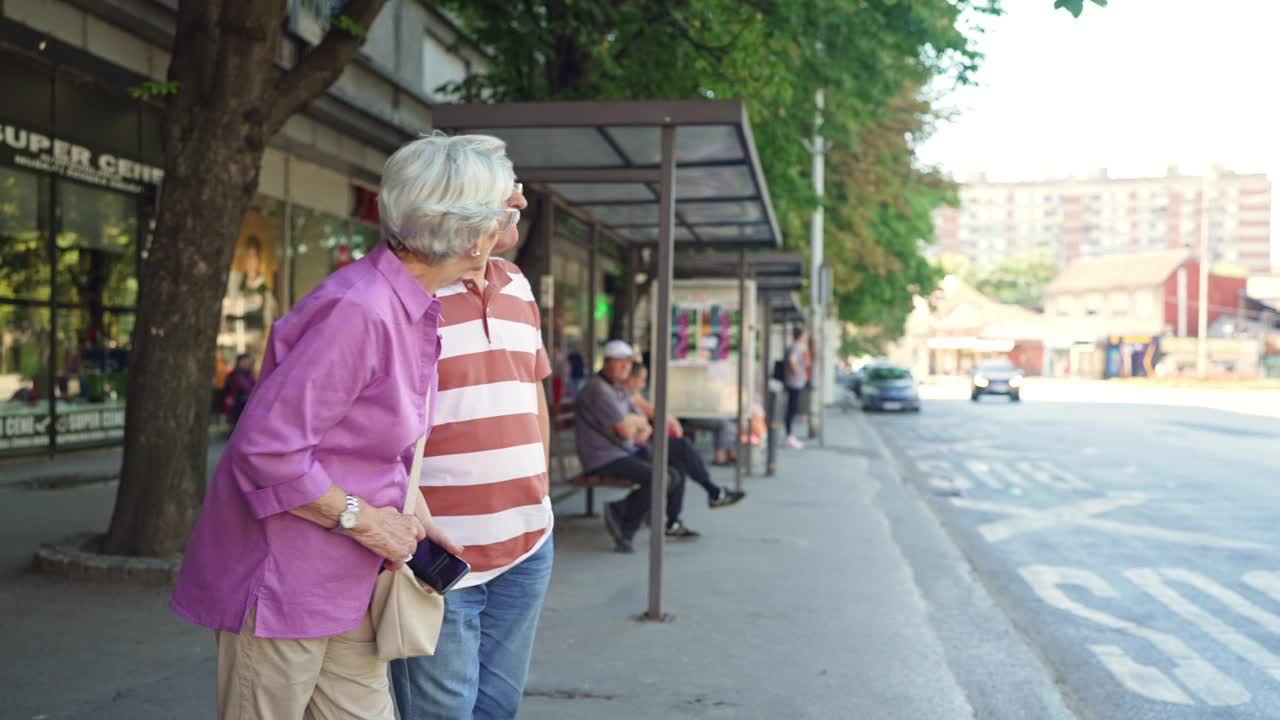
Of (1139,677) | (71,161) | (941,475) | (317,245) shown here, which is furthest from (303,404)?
(317,245)

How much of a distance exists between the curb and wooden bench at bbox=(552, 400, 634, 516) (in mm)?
2727

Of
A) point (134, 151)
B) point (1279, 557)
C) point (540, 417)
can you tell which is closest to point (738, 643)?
point (540, 417)

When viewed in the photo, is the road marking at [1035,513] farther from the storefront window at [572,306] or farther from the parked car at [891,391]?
the parked car at [891,391]

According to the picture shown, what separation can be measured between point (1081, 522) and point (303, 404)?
923 cm

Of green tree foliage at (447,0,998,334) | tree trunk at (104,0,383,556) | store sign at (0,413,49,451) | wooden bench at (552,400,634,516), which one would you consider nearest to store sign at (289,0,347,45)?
green tree foliage at (447,0,998,334)

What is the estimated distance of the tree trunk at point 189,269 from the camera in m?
6.34

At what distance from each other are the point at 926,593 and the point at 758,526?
247 cm

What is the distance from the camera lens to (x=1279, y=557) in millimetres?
8188

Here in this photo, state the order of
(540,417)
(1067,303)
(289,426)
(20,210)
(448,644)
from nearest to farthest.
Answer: (289,426) < (448,644) < (540,417) < (20,210) < (1067,303)

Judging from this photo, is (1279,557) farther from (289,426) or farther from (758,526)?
(289,426)

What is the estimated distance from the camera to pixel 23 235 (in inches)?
473

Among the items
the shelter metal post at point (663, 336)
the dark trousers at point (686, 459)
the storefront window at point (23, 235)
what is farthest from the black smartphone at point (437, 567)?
the storefront window at point (23, 235)

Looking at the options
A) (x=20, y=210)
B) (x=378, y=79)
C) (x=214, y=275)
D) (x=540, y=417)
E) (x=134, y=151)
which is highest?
(x=378, y=79)

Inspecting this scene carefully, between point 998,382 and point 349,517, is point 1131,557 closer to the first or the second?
point 349,517
